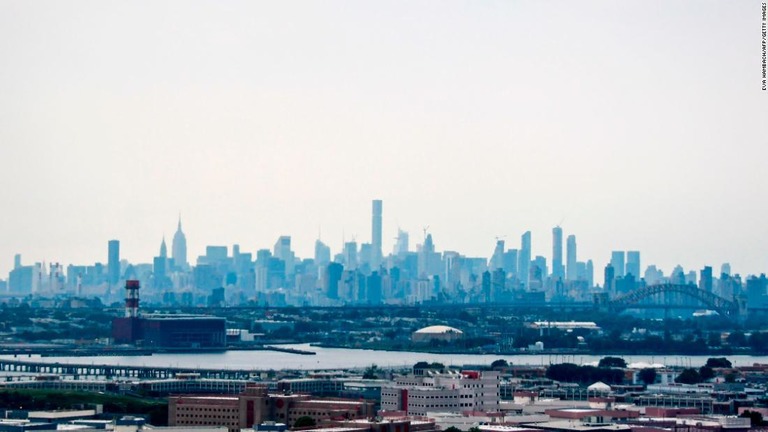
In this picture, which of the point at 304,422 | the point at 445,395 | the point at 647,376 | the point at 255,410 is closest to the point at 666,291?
the point at 647,376

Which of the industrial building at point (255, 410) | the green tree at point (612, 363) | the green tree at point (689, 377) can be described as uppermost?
the green tree at point (612, 363)

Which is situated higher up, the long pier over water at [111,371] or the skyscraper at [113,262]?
the skyscraper at [113,262]

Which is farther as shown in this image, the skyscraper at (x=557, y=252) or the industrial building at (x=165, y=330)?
Answer: the skyscraper at (x=557, y=252)

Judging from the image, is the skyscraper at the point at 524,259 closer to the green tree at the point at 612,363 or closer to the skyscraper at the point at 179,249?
the skyscraper at the point at 179,249

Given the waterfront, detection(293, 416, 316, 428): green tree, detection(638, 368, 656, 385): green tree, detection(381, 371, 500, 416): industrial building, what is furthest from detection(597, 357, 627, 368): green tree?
detection(293, 416, 316, 428): green tree

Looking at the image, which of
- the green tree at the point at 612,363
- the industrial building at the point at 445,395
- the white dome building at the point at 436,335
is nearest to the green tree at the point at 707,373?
the green tree at the point at 612,363
